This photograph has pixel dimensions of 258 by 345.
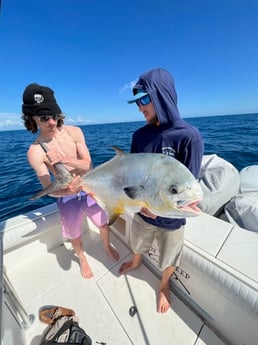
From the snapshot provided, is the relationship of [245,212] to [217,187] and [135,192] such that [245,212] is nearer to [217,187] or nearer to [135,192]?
[217,187]

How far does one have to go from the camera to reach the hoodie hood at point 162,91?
125cm

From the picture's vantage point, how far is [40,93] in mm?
1790

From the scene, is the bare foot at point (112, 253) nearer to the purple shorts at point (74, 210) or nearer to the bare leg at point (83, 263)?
the bare leg at point (83, 263)

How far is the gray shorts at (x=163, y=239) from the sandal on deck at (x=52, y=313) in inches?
36.3

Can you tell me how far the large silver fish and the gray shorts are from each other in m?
0.55

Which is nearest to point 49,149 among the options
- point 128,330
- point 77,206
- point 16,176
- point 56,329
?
point 77,206

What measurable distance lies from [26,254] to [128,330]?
5.18 ft

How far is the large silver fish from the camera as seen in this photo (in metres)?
0.96

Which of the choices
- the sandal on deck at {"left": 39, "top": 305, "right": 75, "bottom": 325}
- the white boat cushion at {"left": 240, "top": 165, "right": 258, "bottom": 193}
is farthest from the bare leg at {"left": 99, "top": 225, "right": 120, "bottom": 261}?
the white boat cushion at {"left": 240, "top": 165, "right": 258, "bottom": 193}

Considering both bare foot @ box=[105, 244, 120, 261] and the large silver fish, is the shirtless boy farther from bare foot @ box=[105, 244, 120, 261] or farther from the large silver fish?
the large silver fish

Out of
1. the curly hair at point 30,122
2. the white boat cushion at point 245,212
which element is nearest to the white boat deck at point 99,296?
the white boat cushion at point 245,212

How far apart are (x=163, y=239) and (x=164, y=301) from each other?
0.75 m

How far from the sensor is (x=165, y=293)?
6.47 ft

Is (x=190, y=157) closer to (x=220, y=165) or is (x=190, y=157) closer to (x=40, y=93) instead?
(x=40, y=93)
